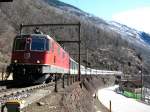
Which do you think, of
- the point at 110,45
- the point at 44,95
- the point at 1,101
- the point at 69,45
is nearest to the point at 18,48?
the point at 44,95

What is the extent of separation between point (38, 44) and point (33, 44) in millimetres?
355

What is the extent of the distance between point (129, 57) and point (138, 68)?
32.4 ft

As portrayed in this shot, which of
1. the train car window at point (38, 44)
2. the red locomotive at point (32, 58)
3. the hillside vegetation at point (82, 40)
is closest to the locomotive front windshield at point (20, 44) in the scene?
the red locomotive at point (32, 58)

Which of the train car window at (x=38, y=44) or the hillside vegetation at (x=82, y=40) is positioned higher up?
the hillside vegetation at (x=82, y=40)

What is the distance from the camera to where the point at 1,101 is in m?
15.0

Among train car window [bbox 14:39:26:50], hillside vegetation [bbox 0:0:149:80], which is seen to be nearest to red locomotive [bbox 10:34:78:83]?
train car window [bbox 14:39:26:50]

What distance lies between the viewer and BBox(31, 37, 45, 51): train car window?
27016mm

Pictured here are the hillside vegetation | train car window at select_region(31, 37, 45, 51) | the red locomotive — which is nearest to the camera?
the red locomotive

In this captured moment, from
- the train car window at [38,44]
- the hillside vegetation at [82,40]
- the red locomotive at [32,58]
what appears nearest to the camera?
the red locomotive at [32,58]

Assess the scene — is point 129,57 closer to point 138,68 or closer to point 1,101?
point 138,68

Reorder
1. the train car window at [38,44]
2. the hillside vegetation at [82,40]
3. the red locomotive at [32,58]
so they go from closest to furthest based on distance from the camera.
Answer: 1. the red locomotive at [32,58]
2. the train car window at [38,44]
3. the hillside vegetation at [82,40]

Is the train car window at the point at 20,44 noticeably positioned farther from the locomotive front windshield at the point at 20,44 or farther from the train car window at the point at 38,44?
the train car window at the point at 38,44

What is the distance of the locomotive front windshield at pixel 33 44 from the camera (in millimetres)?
27016

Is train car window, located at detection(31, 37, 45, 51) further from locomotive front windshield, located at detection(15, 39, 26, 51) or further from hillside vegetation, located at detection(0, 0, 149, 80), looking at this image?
hillside vegetation, located at detection(0, 0, 149, 80)
